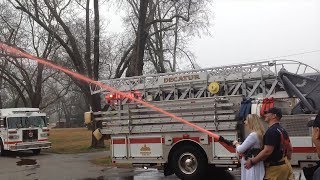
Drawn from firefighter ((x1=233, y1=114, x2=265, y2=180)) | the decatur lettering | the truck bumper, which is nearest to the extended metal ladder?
the decatur lettering

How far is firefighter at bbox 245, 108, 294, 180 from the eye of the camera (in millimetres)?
5855

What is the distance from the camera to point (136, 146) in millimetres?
11703

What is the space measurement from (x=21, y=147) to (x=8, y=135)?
0.88m

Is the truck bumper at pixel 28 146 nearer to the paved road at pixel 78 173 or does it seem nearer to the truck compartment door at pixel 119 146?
the paved road at pixel 78 173

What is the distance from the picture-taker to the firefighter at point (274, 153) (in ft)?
19.2

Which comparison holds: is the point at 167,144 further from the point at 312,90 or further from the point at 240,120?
the point at 312,90

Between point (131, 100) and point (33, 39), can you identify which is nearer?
point (131, 100)

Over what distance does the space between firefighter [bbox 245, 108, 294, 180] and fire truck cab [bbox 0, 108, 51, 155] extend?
19.0 meters

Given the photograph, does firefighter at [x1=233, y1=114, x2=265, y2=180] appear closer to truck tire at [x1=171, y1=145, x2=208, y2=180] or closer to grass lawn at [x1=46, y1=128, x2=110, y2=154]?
truck tire at [x1=171, y1=145, x2=208, y2=180]

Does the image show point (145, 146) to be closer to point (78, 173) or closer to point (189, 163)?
point (189, 163)

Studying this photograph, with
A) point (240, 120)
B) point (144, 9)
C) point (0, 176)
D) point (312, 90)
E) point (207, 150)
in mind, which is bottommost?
point (0, 176)

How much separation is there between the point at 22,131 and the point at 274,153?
19.5m

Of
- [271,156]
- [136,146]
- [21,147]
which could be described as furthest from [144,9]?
[271,156]

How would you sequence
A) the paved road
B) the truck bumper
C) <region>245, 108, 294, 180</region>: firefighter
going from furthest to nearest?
1. the truck bumper
2. the paved road
3. <region>245, 108, 294, 180</region>: firefighter
